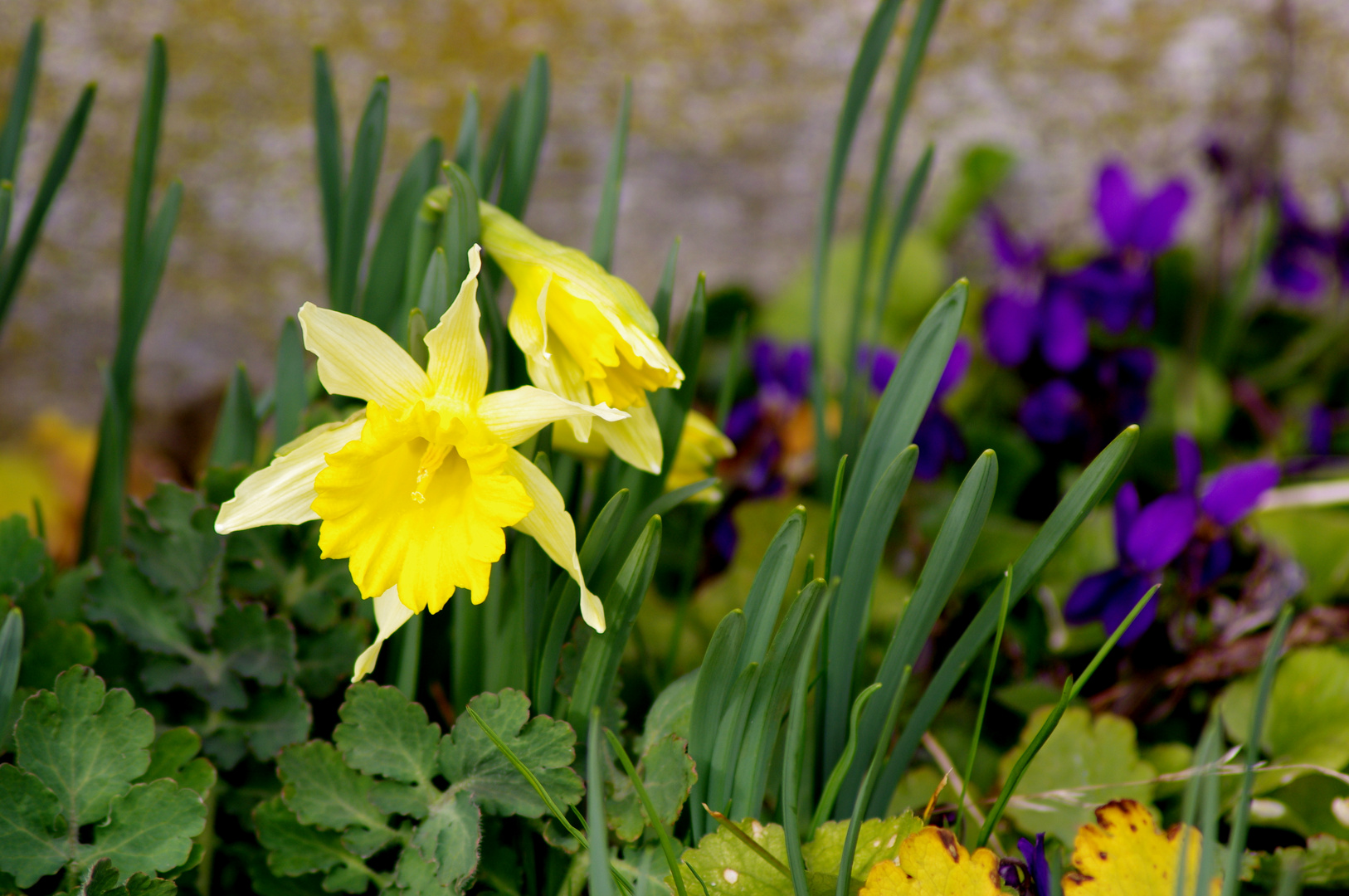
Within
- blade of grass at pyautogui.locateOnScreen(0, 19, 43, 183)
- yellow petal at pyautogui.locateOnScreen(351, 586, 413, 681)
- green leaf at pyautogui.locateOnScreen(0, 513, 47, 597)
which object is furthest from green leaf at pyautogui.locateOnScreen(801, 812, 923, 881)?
blade of grass at pyautogui.locateOnScreen(0, 19, 43, 183)

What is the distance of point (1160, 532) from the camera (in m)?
0.88

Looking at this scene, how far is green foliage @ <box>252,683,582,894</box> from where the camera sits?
0.60 m

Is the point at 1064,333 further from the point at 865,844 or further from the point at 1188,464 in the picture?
the point at 865,844

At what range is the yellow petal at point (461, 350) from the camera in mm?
539

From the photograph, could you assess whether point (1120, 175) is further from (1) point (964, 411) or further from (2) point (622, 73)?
(2) point (622, 73)

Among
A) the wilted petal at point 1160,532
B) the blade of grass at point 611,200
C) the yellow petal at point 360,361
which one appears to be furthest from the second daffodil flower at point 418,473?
the wilted petal at point 1160,532

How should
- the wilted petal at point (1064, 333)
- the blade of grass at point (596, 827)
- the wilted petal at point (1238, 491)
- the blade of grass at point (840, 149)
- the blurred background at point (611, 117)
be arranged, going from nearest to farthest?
1. the blade of grass at point (596, 827)
2. the blade of grass at point (840, 149)
3. the wilted petal at point (1238, 491)
4. the wilted petal at point (1064, 333)
5. the blurred background at point (611, 117)

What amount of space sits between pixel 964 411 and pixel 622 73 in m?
Answer: 0.79

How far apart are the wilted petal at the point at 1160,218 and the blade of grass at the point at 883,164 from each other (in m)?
0.57

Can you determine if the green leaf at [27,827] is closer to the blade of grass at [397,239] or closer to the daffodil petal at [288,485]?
the daffodil petal at [288,485]

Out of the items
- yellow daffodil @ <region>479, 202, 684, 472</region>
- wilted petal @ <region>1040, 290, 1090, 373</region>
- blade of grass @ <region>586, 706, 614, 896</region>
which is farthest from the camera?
wilted petal @ <region>1040, 290, 1090, 373</region>

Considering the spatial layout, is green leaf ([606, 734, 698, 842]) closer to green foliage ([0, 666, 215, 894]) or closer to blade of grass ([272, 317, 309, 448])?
green foliage ([0, 666, 215, 894])

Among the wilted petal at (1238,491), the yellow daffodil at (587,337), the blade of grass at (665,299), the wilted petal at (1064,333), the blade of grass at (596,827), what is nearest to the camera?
the blade of grass at (596,827)

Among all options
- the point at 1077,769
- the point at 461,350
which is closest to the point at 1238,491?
the point at 1077,769
